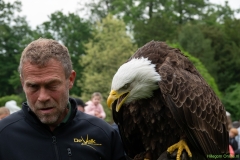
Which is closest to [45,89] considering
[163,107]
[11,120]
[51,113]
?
[51,113]

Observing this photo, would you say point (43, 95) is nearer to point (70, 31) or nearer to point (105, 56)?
point (105, 56)

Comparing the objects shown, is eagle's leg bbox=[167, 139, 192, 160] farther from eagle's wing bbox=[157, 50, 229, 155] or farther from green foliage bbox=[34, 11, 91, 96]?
green foliage bbox=[34, 11, 91, 96]

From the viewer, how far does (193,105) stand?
13.8ft

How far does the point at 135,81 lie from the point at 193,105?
0.58 meters

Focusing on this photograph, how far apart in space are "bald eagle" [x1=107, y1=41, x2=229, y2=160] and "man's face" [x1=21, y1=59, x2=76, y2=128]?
2.49 ft

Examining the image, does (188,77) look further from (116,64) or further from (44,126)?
(116,64)

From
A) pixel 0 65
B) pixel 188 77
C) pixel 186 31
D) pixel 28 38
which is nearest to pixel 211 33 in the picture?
pixel 186 31

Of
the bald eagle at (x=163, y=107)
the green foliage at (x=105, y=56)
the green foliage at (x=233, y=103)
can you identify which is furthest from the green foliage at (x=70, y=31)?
the bald eagle at (x=163, y=107)

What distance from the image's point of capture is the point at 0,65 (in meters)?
46.2

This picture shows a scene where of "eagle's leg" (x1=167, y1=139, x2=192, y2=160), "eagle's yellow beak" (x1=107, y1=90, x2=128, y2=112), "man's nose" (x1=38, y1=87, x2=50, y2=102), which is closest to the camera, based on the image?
"man's nose" (x1=38, y1=87, x2=50, y2=102)

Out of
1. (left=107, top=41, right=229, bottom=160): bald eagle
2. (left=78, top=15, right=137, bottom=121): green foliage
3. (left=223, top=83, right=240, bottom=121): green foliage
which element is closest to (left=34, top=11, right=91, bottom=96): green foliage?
(left=78, top=15, right=137, bottom=121): green foliage

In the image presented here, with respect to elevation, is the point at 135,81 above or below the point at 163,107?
above

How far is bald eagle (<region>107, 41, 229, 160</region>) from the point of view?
13.4ft

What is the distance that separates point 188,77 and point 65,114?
128cm
